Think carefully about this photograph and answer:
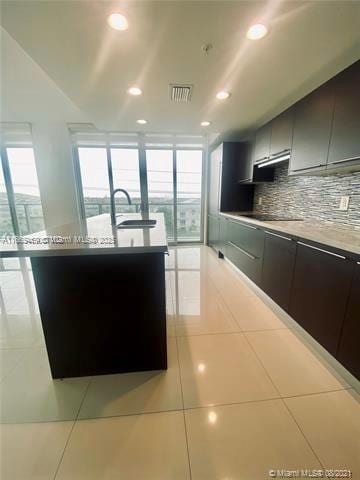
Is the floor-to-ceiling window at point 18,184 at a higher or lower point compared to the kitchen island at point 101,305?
higher

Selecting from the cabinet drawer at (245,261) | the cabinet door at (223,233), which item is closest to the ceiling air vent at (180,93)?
the cabinet door at (223,233)

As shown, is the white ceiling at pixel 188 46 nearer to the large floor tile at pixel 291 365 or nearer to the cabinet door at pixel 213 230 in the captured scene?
the cabinet door at pixel 213 230

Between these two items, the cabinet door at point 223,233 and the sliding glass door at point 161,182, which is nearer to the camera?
the cabinet door at point 223,233

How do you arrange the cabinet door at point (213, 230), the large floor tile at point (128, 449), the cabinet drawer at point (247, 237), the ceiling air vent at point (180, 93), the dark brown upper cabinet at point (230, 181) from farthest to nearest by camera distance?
the cabinet door at point (213, 230) < the dark brown upper cabinet at point (230, 181) < the cabinet drawer at point (247, 237) < the ceiling air vent at point (180, 93) < the large floor tile at point (128, 449)

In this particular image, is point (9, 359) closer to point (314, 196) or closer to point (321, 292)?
point (321, 292)

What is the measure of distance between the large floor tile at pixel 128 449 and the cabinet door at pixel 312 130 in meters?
2.30

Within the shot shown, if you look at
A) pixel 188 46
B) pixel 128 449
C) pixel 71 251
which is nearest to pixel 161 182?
pixel 188 46

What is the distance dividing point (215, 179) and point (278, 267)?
8.75 ft

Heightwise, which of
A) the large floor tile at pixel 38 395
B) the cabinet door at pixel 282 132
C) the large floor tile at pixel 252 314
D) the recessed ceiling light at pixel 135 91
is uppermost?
the recessed ceiling light at pixel 135 91

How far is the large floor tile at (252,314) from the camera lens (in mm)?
1941

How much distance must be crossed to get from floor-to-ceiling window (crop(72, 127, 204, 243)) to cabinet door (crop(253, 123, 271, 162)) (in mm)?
1978

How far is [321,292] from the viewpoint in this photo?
4.72ft

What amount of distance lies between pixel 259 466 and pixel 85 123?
212 inches

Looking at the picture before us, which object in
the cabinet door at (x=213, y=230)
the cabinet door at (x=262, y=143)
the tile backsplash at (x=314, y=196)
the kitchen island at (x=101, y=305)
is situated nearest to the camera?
the kitchen island at (x=101, y=305)
